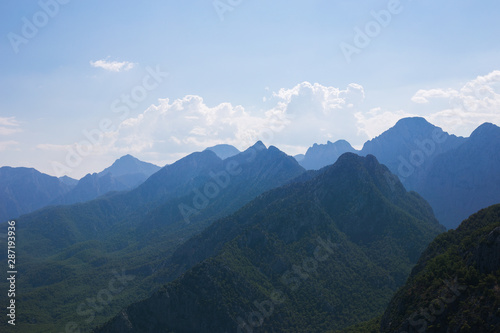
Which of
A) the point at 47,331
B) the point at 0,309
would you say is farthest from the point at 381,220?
the point at 0,309

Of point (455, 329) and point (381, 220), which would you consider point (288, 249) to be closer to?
point (381, 220)

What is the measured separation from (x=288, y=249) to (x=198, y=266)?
48594 millimetres

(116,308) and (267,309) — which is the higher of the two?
(116,308)

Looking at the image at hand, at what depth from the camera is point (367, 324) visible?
350 ft

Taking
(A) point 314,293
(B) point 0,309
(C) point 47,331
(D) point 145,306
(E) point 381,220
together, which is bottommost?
(A) point 314,293

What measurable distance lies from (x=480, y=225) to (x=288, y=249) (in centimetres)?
9034

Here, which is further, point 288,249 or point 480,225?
point 288,249

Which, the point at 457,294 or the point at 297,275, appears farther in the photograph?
the point at 297,275

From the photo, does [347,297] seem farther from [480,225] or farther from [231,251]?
[480,225]

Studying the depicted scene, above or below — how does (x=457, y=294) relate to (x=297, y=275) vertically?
below

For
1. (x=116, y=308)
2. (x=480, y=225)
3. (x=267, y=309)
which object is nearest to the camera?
(x=480, y=225)

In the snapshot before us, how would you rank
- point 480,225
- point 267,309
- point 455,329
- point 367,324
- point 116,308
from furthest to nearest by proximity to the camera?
point 116,308, point 267,309, point 367,324, point 480,225, point 455,329

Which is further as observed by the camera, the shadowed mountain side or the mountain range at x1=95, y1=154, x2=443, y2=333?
the mountain range at x1=95, y1=154, x2=443, y2=333

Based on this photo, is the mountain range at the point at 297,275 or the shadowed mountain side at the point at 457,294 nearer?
the shadowed mountain side at the point at 457,294
